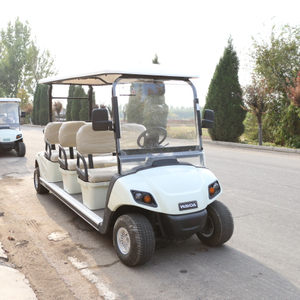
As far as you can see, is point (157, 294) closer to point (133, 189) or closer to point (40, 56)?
point (133, 189)

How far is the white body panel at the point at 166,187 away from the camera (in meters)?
3.22

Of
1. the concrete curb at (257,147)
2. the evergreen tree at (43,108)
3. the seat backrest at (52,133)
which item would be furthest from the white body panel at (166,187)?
the evergreen tree at (43,108)

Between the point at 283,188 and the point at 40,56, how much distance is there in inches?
1771

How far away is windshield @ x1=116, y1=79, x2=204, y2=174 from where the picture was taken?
3750mm

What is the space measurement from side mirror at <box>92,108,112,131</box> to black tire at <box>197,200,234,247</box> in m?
1.39

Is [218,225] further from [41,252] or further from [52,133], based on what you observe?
[52,133]

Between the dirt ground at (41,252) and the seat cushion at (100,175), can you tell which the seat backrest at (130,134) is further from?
the dirt ground at (41,252)

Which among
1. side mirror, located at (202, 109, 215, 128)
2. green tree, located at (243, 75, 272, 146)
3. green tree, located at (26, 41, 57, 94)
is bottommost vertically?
side mirror, located at (202, 109, 215, 128)

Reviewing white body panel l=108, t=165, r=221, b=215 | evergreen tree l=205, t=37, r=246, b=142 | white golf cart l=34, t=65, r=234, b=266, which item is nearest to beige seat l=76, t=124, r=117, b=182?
white golf cart l=34, t=65, r=234, b=266

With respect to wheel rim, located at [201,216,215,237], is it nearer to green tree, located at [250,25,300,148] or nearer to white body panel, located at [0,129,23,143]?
white body panel, located at [0,129,23,143]

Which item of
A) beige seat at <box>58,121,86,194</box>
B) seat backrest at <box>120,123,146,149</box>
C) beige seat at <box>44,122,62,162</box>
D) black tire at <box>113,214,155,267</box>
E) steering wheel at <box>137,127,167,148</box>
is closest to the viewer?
black tire at <box>113,214,155,267</box>

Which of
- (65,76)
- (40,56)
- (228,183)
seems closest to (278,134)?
(228,183)

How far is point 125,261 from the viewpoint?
131 inches

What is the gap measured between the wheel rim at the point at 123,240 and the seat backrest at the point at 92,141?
1.99m
